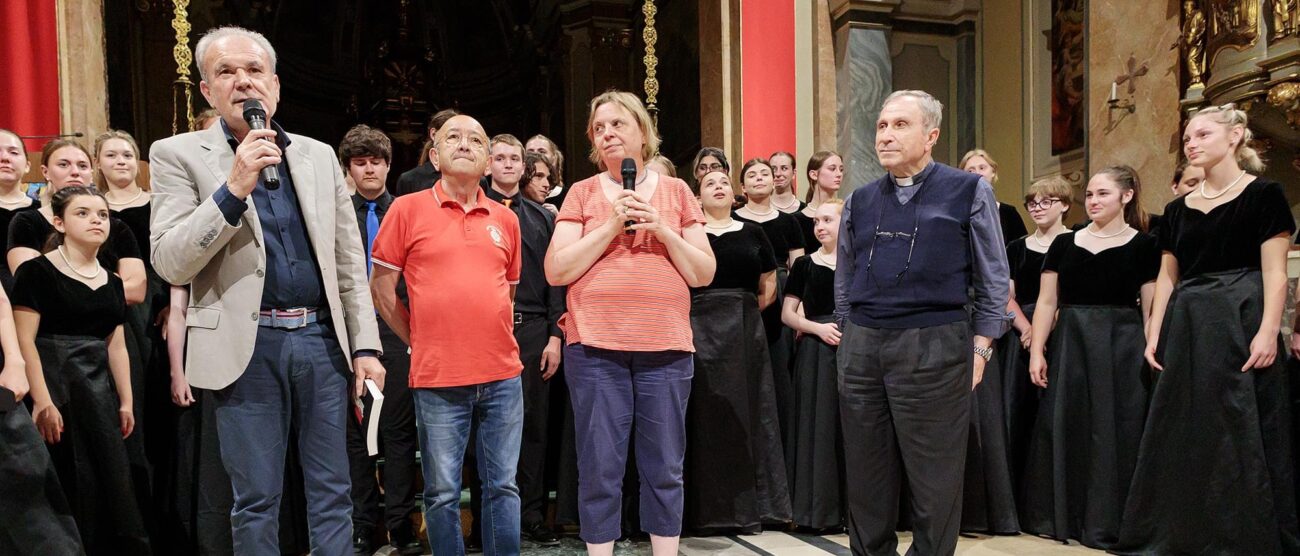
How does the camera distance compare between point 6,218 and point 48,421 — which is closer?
point 48,421

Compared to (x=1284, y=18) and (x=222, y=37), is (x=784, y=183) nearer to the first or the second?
(x=1284, y=18)

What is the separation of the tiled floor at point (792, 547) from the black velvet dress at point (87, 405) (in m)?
0.93

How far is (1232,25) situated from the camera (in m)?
4.39

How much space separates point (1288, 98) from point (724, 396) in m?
2.94

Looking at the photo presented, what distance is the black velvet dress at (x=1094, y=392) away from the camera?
3.60m

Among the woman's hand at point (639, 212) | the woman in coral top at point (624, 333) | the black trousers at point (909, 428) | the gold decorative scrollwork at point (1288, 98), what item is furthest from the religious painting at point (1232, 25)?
the woman's hand at point (639, 212)

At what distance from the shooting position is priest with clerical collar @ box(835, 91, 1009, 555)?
8.38ft

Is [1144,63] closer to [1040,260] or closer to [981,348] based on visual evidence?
[1040,260]

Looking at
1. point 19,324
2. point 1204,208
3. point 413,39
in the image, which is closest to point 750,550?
point 1204,208

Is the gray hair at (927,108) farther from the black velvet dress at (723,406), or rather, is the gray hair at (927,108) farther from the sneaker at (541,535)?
the sneaker at (541,535)

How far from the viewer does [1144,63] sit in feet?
16.7

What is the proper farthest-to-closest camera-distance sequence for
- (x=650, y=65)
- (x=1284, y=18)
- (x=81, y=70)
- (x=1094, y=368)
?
(x=650, y=65), (x=81, y=70), (x=1284, y=18), (x=1094, y=368)

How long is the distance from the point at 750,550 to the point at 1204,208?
2135mm

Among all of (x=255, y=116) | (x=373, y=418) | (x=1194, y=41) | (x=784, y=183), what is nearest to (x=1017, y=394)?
(x=784, y=183)
